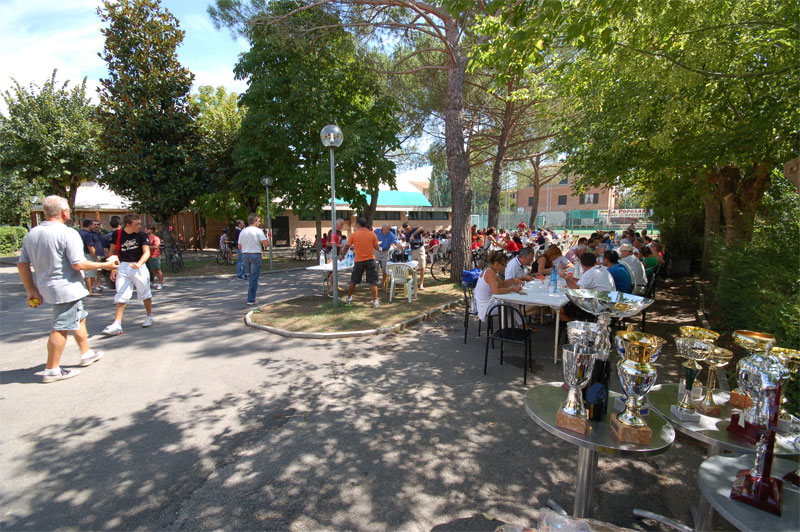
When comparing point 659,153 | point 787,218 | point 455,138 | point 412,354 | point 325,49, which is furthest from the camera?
point 325,49

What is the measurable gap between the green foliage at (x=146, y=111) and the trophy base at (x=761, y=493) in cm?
1509

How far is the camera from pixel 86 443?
3.23 metres

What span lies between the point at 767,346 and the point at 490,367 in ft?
10.3

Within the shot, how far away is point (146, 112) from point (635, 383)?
15.3 meters

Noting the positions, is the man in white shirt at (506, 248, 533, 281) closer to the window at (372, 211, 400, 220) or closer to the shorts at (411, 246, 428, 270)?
the shorts at (411, 246, 428, 270)

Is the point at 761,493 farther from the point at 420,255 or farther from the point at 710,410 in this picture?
the point at 420,255

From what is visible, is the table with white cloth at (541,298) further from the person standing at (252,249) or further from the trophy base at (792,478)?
the person standing at (252,249)

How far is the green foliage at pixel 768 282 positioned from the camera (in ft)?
10.8

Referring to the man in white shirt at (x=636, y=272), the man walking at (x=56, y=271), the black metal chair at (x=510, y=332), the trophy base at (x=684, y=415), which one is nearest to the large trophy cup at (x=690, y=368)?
the trophy base at (x=684, y=415)

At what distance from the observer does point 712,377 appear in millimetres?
2283

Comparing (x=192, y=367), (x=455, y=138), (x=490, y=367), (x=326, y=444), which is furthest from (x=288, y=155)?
(x=326, y=444)

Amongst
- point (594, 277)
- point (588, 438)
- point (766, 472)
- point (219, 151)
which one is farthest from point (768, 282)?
point (219, 151)

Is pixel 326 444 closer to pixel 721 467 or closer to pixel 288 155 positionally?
pixel 721 467

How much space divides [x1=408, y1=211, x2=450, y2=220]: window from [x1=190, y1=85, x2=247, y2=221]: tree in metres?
17.6
